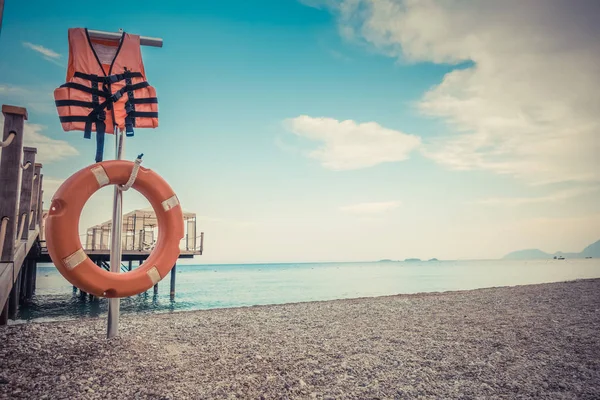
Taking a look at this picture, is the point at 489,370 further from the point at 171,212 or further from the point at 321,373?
the point at 171,212

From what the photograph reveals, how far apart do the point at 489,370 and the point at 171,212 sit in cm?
309

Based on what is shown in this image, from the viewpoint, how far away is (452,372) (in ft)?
11.2

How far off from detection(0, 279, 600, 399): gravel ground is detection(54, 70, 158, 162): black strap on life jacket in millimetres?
1750

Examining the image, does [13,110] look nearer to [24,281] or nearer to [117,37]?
[117,37]

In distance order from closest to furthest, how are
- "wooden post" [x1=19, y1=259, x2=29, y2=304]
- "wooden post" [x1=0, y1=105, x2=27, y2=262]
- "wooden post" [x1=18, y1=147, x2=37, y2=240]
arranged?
"wooden post" [x1=0, y1=105, x2=27, y2=262] < "wooden post" [x1=18, y1=147, x2=37, y2=240] < "wooden post" [x1=19, y1=259, x2=29, y2=304]

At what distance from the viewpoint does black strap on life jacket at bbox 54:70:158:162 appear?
3.36 meters

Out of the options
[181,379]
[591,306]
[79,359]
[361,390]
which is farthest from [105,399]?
[591,306]

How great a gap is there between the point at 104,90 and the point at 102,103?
4.7 inches

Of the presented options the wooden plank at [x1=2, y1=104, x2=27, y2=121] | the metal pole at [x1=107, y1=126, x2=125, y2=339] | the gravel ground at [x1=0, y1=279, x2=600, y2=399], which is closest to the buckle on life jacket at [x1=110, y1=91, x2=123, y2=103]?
the metal pole at [x1=107, y1=126, x2=125, y2=339]

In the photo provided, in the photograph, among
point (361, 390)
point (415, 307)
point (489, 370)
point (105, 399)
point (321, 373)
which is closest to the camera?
point (105, 399)

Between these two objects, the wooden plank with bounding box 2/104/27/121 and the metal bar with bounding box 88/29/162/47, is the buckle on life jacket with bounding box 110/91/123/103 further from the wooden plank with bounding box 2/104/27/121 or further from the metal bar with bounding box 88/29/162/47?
the wooden plank with bounding box 2/104/27/121

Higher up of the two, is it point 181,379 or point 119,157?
point 119,157

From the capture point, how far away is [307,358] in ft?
11.9

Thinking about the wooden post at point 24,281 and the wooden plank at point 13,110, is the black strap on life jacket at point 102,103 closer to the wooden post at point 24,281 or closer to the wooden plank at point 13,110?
the wooden plank at point 13,110
